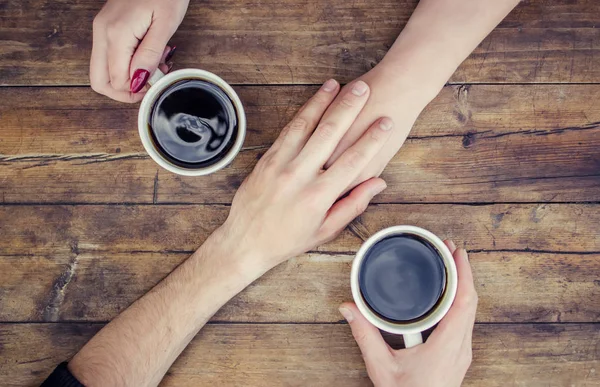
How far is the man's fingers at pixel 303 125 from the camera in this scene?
953 mm

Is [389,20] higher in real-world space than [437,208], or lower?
higher

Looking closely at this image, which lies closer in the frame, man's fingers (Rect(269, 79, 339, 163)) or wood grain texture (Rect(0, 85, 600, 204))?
man's fingers (Rect(269, 79, 339, 163))

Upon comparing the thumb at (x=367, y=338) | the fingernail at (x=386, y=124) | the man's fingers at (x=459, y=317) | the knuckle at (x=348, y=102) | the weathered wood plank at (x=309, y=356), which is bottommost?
the weathered wood plank at (x=309, y=356)

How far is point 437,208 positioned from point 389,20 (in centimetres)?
41

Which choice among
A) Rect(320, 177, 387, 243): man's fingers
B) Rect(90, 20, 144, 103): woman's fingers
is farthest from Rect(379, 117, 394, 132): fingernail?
Rect(90, 20, 144, 103): woman's fingers

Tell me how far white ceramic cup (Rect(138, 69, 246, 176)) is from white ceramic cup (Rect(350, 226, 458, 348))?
29 cm

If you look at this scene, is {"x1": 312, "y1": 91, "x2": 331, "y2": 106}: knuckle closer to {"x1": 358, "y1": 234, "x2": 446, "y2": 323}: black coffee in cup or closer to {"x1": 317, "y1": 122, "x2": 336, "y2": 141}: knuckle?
{"x1": 317, "y1": 122, "x2": 336, "y2": 141}: knuckle

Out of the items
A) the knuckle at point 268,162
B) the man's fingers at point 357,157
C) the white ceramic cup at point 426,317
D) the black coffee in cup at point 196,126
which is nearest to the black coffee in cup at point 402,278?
the white ceramic cup at point 426,317

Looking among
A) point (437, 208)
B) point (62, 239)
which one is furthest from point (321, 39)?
point (62, 239)

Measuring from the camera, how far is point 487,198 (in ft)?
3.47

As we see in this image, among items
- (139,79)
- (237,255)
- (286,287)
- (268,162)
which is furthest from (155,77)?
(286,287)

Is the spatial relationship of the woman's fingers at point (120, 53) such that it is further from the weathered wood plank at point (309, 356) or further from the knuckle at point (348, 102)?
the weathered wood plank at point (309, 356)

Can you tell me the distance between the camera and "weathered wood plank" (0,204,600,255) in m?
1.06

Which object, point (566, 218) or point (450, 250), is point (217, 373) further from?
point (566, 218)
